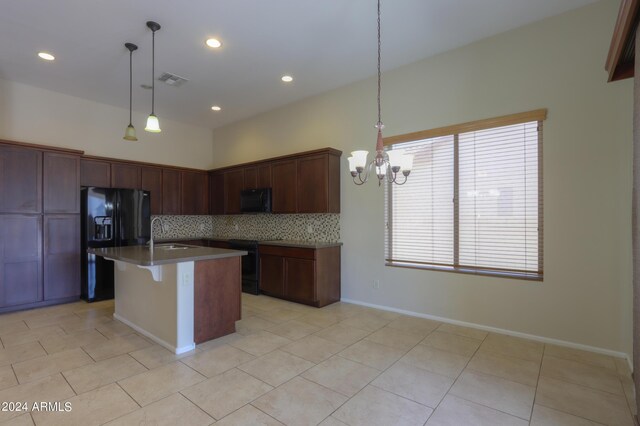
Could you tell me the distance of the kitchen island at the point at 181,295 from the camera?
2.98 metres

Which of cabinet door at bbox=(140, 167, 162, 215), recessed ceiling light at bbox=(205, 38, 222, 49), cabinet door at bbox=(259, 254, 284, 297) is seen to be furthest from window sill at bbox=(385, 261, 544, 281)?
cabinet door at bbox=(140, 167, 162, 215)

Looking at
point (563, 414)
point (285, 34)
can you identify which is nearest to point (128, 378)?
point (563, 414)

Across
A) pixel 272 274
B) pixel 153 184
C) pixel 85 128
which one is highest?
pixel 85 128

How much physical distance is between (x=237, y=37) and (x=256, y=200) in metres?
2.65

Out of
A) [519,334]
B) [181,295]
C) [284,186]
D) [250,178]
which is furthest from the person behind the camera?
[250,178]

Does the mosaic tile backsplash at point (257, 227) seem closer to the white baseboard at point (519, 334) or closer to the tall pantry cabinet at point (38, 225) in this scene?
the white baseboard at point (519, 334)

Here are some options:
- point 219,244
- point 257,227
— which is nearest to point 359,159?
point 257,227

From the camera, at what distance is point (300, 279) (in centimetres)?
454

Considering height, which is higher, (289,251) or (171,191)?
(171,191)

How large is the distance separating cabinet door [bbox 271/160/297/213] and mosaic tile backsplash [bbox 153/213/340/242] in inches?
15.3

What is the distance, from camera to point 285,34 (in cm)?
343

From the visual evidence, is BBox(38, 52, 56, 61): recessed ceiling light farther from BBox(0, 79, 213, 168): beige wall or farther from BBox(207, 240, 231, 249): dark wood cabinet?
BBox(207, 240, 231, 249): dark wood cabinet

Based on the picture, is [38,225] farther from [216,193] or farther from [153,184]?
[216,193]

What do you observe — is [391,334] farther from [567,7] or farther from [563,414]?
[567,7]
